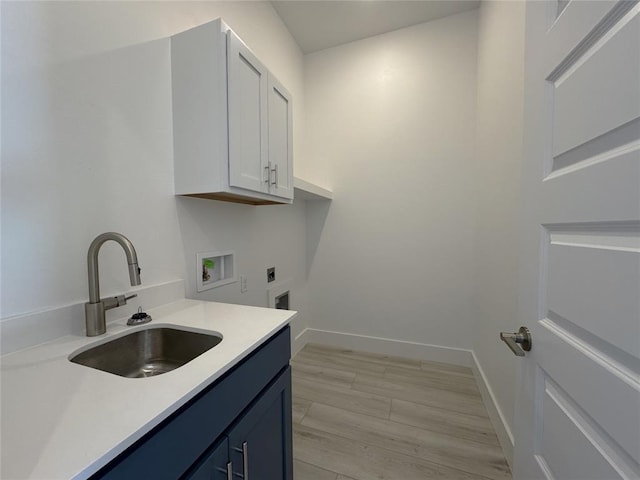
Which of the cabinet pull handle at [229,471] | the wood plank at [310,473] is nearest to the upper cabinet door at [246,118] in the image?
the cabinet pull handle at [229,471]

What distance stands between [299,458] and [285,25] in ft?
10.2

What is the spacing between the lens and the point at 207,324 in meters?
0.94

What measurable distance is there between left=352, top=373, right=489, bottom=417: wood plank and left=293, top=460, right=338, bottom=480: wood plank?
70cm

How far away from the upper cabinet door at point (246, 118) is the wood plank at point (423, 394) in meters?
1.64

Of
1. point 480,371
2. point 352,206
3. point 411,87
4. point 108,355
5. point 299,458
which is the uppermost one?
point 411,87

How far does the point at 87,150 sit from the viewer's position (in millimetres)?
909

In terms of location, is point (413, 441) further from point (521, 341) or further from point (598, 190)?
point (598, 190)

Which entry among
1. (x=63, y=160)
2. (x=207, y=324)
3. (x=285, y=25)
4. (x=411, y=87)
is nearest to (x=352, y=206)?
(x=411, y=87)

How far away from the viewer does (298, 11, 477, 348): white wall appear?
2.20m

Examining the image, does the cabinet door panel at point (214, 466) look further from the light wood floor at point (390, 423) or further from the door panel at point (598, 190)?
the door panel at point (598, 190)

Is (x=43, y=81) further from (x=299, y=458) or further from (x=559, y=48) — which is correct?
(x=299, y=458)

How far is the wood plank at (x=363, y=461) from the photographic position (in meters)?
1.26

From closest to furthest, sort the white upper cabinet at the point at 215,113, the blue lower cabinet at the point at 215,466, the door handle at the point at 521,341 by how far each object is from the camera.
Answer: the blue lower cabinet at the point at 215,466
the door handle at the point at 521,341
the white upper cabinet at the point at 215,113

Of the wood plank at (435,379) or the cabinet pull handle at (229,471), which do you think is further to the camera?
the wood plank at (435,379)
